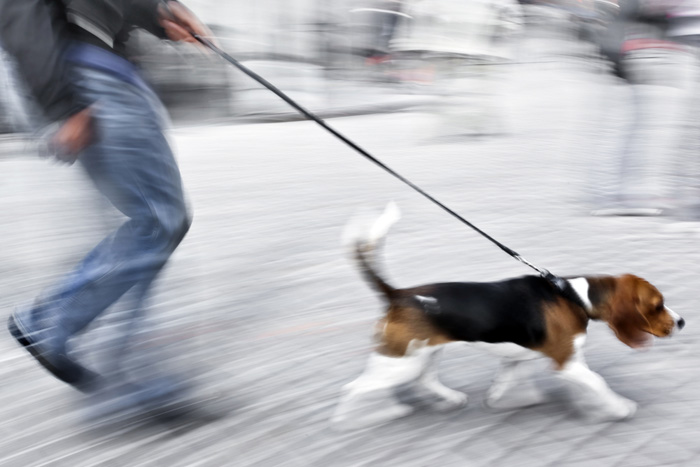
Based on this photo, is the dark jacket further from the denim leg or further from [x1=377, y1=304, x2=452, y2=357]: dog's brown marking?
[x1=377, y1=304, x2=452, y2=357]: dog's brown marking

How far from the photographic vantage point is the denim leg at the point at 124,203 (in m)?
2.30

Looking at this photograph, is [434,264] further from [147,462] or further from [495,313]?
[147,462]

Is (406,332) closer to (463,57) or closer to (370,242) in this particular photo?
(370,242)

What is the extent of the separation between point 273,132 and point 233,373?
6.44 m

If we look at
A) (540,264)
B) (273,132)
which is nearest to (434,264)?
(540,264)

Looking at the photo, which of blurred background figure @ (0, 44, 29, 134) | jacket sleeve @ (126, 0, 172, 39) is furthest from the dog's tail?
blurred background figure @ (0, 44, 29, 134)

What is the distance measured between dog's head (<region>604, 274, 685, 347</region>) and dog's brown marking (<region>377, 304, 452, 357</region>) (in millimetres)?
598

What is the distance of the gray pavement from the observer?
98.9 inches

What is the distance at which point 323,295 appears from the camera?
392cm

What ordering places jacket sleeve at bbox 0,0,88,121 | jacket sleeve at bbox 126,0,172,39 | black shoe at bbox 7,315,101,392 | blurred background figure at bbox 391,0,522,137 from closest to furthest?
jacket sleeve at bbox 0,0,88,121
jacket sleeve at bbox 126,0,172,39
black shoe at bbox 7,315,101,392
blurred background figure at bbox 391,0,522,137

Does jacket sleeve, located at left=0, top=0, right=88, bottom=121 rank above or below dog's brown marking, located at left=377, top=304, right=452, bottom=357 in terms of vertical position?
above

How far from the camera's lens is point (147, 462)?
241 centimetres

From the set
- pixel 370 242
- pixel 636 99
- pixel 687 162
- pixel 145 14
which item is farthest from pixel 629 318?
pixel 687 162

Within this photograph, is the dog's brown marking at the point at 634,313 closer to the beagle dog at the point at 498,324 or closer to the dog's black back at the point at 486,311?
the beagle dog at the point at 498,324
